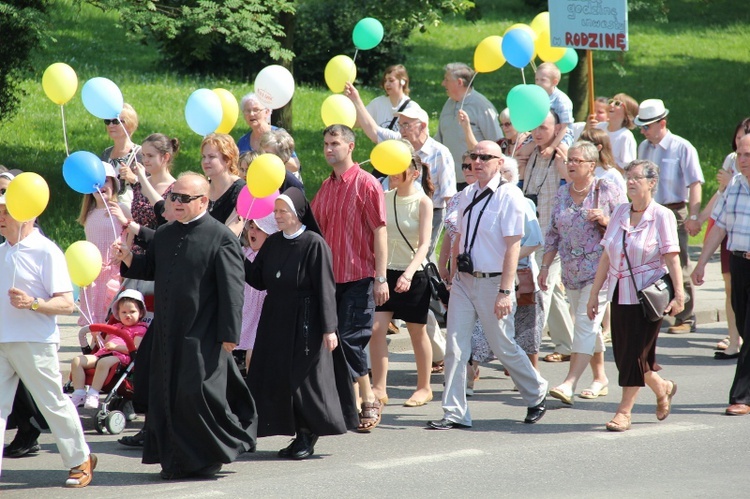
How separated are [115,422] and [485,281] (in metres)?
2.88

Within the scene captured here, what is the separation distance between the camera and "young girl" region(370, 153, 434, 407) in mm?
9000

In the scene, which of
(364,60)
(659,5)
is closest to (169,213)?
(659,5)

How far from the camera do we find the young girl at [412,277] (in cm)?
900

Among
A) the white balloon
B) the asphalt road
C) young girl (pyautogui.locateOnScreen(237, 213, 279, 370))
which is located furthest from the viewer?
the white balloon

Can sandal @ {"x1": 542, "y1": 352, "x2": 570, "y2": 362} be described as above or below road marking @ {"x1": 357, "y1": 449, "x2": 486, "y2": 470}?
above

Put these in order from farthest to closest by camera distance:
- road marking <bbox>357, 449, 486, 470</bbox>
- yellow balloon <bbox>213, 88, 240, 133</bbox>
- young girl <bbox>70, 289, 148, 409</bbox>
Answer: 1. yellow balloon <bbox>213, 88, 240, 133</bbox>
2. young girl <bbox>70, 289, 148, 409</bbox>
3. road marking <bbox>357, 449, 486, 470</bbox>

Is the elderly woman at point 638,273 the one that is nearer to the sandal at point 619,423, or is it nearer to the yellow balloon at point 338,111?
the sandal at point 619,423

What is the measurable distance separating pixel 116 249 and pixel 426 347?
9.64ft

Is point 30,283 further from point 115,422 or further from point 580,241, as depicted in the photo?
point 580,241

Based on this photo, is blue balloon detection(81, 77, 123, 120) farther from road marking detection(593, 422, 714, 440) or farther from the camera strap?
road marking detection(593, 422, 714, 440)

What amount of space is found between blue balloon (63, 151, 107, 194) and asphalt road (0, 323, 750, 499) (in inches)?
71.9

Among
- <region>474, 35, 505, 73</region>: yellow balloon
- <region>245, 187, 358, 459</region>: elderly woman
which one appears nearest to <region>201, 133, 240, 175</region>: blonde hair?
<region>245, 187, 358, 459</region>: elderly woman

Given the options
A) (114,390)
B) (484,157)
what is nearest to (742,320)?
(484,157)

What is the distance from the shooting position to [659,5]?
947 inches
